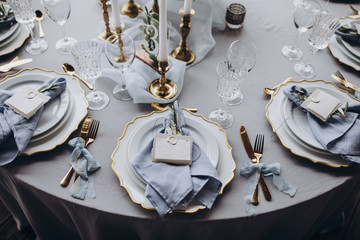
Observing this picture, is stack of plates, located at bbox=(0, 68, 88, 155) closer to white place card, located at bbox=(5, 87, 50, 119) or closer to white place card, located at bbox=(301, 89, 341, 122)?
white place card, located at bbox=(5, 87, 50, 119)

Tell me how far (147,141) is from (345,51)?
Answer: 928 mm

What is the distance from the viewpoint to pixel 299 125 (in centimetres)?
105

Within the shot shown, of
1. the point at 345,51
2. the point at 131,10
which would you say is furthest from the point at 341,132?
the point at 131,10

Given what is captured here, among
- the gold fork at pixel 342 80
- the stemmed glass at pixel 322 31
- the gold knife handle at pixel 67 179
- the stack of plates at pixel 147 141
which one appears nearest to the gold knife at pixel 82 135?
the gold knife handle at pixel 67 179

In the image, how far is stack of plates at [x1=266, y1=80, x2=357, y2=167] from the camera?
3.23 feet

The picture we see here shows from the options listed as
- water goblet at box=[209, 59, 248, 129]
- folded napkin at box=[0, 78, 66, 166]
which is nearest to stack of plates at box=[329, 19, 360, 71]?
water goblet at box=[209, 59, 248, 129]

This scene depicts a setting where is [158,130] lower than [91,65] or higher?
lower

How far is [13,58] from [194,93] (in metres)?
0.74

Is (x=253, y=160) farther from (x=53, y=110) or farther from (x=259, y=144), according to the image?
(x=53, y=110)

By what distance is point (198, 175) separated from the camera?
875 millimetres

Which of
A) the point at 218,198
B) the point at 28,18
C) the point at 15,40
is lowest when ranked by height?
the point at 218,198

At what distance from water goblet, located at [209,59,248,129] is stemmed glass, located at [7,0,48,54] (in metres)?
0.75

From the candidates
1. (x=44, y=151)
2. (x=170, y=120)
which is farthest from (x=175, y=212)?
(x=44, y=151)

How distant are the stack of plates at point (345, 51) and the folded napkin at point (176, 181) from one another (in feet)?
2.60
